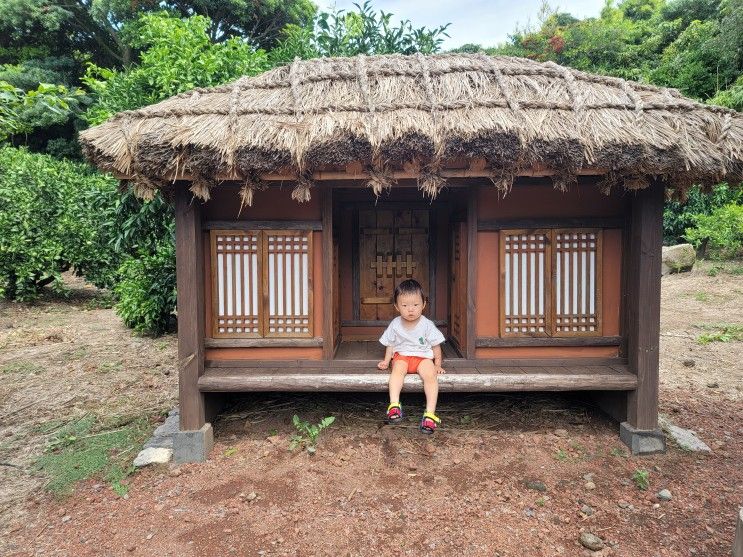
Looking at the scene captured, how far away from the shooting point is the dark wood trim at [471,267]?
13.2 feet

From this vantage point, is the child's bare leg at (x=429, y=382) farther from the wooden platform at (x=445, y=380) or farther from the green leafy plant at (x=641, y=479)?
the green leafy plant at (x=641, y=479)

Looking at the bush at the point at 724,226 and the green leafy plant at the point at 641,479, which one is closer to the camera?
the green leafy plant at the point at 641,479

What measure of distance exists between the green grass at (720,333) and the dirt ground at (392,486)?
2.56m

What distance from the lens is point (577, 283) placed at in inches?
163

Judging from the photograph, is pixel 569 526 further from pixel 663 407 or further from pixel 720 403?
pixel 720 403

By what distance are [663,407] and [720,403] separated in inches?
28.4

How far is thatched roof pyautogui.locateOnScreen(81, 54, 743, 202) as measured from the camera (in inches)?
126

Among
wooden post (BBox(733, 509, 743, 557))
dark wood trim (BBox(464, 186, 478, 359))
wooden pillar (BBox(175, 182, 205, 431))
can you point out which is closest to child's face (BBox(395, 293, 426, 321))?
dark wood trim (BBox(464, 186, 478, 359))

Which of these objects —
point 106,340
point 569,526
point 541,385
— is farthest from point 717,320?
point 106,340

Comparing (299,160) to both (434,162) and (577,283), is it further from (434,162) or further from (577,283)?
(577,283)

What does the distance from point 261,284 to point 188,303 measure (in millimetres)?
660

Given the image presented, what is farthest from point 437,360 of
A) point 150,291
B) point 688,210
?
point 688,210

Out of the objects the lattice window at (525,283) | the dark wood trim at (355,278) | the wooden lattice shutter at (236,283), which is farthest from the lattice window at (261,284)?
the lattice window at (525,283)

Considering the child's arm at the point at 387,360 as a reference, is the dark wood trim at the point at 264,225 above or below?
above
